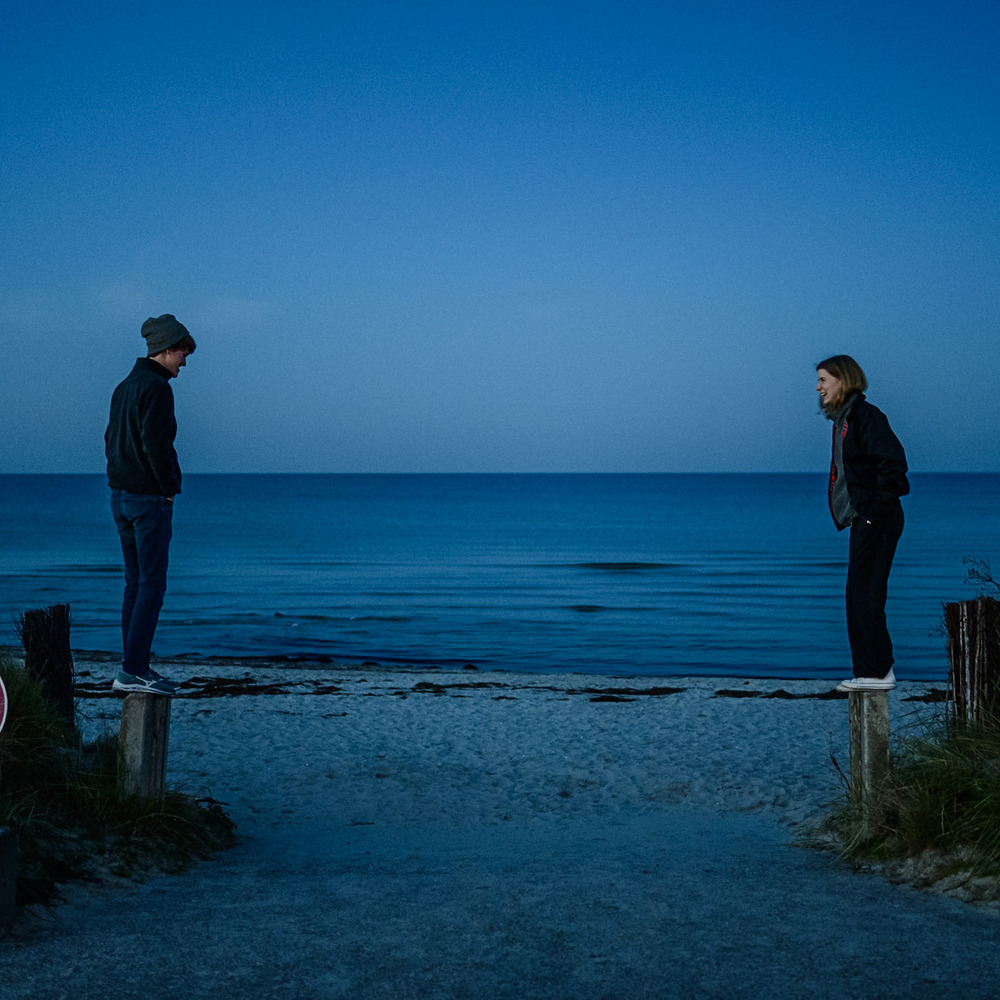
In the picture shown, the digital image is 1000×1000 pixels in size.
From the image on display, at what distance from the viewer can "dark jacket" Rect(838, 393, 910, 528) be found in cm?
580

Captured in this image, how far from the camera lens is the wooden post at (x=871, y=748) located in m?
5.97

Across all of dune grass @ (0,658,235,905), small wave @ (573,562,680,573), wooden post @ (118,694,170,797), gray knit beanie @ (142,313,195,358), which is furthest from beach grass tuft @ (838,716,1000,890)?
small wave @ (573,562,680,573)

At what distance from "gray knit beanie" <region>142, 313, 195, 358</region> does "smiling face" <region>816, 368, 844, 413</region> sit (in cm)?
370

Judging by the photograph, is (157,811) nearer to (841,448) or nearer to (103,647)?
(841,448)

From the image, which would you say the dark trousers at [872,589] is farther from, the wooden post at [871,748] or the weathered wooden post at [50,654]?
the weathered wooden post at [50,654]

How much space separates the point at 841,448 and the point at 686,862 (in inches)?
101

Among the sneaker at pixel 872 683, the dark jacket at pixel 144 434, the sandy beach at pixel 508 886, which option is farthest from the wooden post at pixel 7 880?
the sneaker at pixel 872 683

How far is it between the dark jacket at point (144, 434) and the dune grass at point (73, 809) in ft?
4.81

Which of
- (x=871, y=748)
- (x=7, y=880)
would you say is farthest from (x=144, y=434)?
(x=871, y=748)

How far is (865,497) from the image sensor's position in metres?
5.88

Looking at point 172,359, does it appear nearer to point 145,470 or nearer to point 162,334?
point 162,334

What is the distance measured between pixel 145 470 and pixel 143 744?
161 centimetres

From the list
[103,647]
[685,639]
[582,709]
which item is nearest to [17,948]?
[582,709]

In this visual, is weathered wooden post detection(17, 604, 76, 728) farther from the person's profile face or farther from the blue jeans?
the person's profile face
